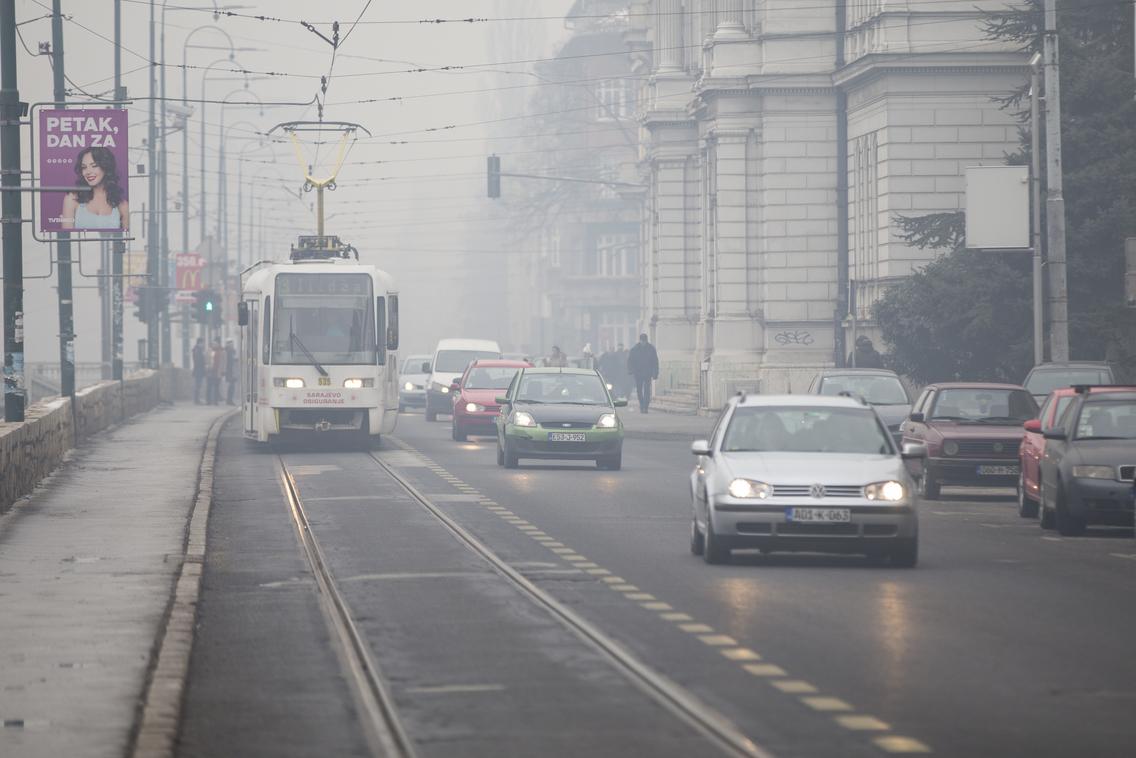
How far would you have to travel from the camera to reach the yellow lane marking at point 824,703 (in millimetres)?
10094

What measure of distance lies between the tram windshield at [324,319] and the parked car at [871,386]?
7.30m

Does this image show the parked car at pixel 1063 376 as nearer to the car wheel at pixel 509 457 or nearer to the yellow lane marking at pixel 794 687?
the car wheel at pixel 509 457

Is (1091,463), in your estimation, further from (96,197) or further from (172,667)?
(96,197)

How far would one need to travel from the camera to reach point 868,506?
17.0m

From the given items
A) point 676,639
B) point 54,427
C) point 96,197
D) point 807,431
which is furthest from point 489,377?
point 676,639

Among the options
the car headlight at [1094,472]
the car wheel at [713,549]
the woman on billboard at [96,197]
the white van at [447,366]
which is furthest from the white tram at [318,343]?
the car wheel at [713,549]

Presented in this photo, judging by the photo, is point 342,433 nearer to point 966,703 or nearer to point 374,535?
point 374,535

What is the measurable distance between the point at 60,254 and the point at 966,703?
30.7 m

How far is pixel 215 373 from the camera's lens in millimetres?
67062

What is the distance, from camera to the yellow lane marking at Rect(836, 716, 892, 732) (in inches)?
373

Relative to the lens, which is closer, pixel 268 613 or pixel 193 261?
pixel 268 613

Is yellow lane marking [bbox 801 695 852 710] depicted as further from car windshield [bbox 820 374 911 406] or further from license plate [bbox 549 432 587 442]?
car windshield [bbox 820 374 911 406]

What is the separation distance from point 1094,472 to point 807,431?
4141 millimetres

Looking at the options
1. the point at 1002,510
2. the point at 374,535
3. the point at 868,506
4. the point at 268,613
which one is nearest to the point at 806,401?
the point at 868,506
